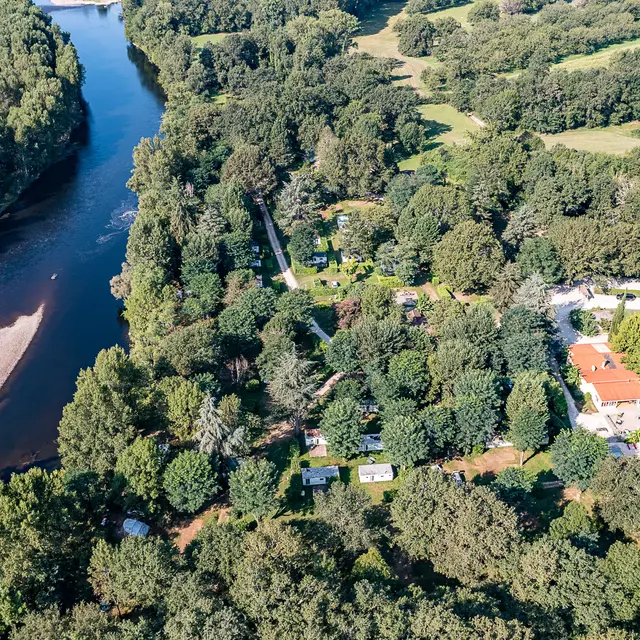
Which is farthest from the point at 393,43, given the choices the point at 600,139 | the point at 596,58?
the point at 600,139

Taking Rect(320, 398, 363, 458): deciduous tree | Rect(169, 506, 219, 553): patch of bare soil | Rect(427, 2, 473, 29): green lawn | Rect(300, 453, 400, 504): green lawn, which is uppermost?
Rect(427, 2, 473, 29): green lawn

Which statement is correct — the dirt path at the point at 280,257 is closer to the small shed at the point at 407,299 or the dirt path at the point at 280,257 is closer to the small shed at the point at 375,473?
the small shed at the point at 407,299

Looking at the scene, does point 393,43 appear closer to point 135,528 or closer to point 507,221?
point 507,221

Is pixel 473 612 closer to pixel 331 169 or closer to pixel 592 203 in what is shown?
pixel 592 203

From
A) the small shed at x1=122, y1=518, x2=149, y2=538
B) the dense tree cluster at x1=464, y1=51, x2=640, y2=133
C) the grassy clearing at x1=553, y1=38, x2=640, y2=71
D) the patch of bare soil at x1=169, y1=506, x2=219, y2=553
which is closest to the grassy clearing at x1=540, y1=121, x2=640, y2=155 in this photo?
the dense tree cluster at x1=464, y1=51, x2=640, y2=133

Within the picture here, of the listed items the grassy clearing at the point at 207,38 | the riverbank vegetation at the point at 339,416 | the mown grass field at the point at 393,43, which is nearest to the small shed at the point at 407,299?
the riverbank vegetation at the point at 339,416

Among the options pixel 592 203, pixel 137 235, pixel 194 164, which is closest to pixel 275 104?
pixel 194 164

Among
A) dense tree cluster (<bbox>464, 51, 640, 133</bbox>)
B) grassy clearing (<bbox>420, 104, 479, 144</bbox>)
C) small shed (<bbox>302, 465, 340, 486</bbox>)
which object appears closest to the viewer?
small shed (<bbox>302, 465, 340, 486</bbox>)

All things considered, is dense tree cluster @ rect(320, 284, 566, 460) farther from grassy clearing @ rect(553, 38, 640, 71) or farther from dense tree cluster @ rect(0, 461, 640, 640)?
grassy clearing @ rect(553, 38, 640, 71)
